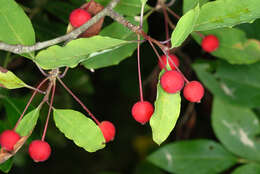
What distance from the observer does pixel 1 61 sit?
89.3 inches

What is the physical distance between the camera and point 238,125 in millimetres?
2312

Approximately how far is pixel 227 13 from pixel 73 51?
591mm

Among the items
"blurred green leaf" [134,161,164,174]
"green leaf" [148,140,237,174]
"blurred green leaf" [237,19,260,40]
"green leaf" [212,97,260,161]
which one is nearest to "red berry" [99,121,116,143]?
"green leaf" [148,140,237,174]

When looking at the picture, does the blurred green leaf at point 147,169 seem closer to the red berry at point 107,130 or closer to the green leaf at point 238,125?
the green leaf at point 238,125

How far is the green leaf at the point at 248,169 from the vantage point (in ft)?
7.33

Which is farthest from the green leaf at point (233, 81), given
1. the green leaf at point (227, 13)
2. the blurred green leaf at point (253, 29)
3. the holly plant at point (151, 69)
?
the green leaf at point (227, 13)

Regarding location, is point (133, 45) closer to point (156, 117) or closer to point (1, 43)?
point (156, 117)

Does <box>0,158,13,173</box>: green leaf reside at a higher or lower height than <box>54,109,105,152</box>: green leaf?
lower

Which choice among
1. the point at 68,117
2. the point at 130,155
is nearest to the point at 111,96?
the point at 130,155

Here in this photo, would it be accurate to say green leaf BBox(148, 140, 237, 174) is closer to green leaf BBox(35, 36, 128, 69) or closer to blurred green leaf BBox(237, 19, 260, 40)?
blurred green leaf BBox(237, 19, 260, 40)

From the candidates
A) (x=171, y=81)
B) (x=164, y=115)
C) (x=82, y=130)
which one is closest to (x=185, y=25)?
(x=171, y=81)

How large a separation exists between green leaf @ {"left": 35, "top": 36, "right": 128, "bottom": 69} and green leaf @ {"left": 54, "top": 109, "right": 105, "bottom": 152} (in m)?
0.26

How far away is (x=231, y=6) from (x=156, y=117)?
0.50 metres

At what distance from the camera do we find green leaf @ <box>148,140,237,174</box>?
2.32 metres
